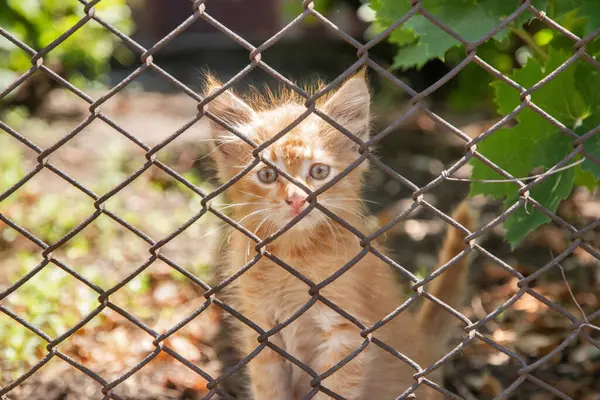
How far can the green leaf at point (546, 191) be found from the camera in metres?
2.94

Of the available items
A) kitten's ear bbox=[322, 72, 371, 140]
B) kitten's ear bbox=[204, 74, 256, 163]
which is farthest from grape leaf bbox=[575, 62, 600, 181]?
kitten's ear bbox=[204, 74, 256, 163]

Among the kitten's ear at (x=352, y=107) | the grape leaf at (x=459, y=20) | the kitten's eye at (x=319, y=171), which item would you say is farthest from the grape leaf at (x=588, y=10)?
the kitten's eye at (x=319, y=171)

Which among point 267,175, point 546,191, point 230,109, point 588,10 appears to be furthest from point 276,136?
point 588,10

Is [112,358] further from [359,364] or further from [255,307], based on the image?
[359,364]

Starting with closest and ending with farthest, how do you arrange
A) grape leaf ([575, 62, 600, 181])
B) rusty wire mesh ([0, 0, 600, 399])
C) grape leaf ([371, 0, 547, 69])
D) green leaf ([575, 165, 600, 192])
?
rusty wire mesh ([0, 0, 600, 399]) → grape leaf ([371, 0, 547, 69]) → grape leaf ([575, 62, 600, 181]) → green leaf ([575, 165, 600, 192])

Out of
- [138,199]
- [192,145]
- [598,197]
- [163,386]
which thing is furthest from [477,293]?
[192,145]

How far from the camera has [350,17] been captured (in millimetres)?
10562

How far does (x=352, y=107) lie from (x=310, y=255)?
25.8 inches

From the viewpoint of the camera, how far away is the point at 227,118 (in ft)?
10.4

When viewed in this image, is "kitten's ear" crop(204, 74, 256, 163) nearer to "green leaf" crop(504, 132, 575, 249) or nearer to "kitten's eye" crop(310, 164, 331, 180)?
"kitten's eye" crop(310, 164, 331, 180)

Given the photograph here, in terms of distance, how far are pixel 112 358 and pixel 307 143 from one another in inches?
68.1

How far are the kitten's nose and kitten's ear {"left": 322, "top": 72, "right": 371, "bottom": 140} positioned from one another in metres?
0.47

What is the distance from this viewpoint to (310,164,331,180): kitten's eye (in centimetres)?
311

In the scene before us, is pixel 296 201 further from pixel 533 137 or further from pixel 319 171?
pixel 533 137
